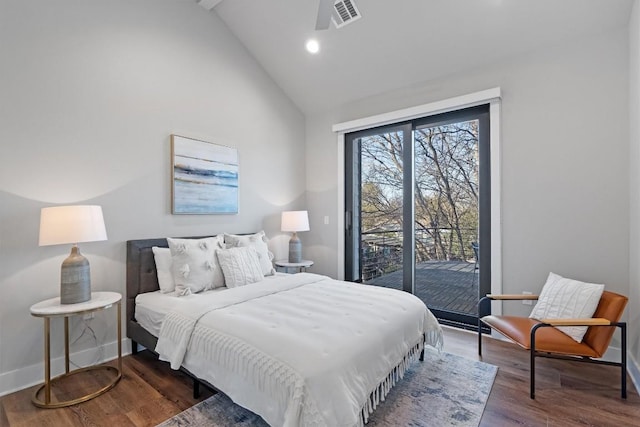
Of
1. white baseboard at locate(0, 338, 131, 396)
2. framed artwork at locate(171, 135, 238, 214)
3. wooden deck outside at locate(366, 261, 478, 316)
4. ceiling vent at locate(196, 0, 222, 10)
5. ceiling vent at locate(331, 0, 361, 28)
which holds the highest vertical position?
ceiling vent at locate(196, 0, 222, 10)

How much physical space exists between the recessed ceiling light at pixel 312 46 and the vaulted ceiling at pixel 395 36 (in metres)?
0.05

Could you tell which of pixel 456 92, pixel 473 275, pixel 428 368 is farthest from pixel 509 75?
pixel 428 368

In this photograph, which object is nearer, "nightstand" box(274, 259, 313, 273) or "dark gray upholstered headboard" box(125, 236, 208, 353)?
"dark gray upholstered headboard" box(125, 236, 208, 353)

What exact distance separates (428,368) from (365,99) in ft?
10.5

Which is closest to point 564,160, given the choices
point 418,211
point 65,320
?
point 418,211

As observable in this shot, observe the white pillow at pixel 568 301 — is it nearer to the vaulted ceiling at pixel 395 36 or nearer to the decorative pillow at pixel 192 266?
the vaulted ceiling at pixel 395 36

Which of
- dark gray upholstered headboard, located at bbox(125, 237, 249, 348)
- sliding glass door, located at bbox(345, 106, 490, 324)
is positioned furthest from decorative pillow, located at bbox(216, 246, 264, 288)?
sliding glass door, located at bbox(345, 106, 490, 324)

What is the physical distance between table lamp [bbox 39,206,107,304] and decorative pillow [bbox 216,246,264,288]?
3.29 feet

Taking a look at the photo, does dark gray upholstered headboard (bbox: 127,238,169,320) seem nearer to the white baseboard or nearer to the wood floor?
the white baseboard

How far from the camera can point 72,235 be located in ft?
7.18

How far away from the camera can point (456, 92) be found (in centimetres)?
339

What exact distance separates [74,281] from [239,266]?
124 cm

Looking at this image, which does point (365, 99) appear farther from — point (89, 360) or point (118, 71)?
point (89, 360)

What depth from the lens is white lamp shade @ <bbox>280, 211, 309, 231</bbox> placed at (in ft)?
13.5
